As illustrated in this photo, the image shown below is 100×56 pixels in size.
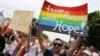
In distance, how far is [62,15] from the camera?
8.58 meters

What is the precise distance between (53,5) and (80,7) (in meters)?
0.67

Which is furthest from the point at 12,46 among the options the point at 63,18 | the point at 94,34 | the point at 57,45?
the point at 94,34

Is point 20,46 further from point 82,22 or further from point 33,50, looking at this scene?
point 82,22

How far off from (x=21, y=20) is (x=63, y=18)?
6.73 feet

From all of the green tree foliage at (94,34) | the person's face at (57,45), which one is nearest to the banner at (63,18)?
the person's face at (57,45)

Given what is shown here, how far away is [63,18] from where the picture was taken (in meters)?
8.45

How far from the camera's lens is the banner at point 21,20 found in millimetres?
9617

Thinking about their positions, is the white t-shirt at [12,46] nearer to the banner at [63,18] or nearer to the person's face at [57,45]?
the banner at [63,18]

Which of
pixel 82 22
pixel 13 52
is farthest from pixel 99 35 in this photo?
pixel 82 22

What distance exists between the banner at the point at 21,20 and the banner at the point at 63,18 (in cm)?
95

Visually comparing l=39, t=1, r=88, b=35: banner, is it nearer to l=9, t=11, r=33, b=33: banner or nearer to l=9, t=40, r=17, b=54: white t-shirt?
l=9, t=11, r=33, b=33: banner

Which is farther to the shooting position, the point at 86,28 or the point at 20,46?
the point at 20,46

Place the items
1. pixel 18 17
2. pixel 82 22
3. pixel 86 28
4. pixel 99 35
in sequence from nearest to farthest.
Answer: pixel 86 28
pixel 82 22
pixel 18 17
pixel 99 35

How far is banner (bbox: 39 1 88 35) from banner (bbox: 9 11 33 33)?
952mm
